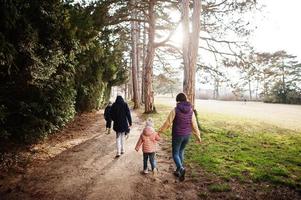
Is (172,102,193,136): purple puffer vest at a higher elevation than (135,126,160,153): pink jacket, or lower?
higher

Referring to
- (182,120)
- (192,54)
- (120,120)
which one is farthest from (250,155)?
(192,54)

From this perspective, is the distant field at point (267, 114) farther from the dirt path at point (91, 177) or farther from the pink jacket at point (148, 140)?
the pink jacket at point (148, 140)

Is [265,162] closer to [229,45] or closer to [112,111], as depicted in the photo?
[112,111]

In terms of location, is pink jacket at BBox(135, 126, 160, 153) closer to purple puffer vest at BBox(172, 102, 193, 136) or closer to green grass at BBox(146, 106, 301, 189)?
purple puffer vest at BBox(172, 102, 193, 136)

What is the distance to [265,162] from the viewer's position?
25.3 feet

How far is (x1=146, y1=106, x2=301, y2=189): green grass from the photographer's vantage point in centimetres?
668

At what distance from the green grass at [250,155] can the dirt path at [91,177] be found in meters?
1.23

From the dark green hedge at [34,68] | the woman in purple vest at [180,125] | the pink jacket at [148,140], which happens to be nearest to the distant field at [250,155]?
the woman in purple vest at [180,125]

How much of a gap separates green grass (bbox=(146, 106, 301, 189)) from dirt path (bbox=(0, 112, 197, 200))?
1227 millimetres

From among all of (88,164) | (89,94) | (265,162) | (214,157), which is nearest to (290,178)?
(265,162)

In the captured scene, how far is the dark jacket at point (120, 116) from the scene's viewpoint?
8195 millimetres

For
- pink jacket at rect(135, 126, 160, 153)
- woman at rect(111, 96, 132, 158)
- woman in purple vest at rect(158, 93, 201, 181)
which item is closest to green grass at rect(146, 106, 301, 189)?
woman in purple vest at rect(158, 93, 201, 181)

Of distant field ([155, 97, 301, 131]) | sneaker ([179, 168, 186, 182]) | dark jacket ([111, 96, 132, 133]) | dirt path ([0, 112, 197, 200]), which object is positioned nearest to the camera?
dirt path ([0, 112, 197, 200])

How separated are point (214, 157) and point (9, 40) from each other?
6.26 m
